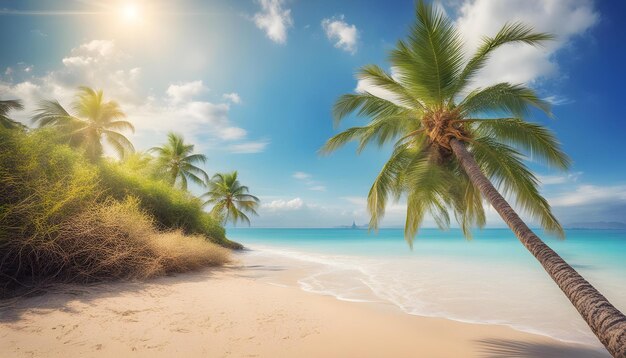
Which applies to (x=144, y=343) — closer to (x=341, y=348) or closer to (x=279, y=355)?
(x=279, y=355)

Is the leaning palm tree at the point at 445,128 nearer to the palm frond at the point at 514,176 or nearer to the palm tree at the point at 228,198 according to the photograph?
the palm frond at the point at 514,176

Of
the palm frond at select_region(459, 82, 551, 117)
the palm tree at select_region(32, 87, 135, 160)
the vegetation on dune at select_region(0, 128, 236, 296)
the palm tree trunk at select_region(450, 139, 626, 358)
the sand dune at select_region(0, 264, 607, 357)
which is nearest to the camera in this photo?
the palm tree trunk at select_region(450, 139, 626, 358)

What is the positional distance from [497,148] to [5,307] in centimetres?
1079

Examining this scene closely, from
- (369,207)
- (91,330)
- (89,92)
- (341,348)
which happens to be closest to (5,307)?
(91,330)

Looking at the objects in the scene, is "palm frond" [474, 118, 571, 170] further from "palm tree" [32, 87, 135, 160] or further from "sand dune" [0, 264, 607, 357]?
"palm tree" [32, 87, 135, 160]

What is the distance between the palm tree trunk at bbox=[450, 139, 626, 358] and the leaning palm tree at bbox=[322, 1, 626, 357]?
0.15 metres

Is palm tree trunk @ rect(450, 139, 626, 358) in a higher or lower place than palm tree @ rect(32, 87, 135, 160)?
lower

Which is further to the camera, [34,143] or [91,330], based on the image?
[34,143]

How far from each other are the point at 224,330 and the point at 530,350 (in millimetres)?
4837

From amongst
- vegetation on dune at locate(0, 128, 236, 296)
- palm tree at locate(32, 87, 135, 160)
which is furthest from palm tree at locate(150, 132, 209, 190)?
vegetation on dune at locate(0, 128, 236, 296)

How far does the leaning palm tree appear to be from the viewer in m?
6.84

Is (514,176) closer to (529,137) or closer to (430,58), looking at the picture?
(529,137)

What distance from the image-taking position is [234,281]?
8.39m

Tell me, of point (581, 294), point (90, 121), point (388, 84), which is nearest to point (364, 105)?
point (388, 84)
